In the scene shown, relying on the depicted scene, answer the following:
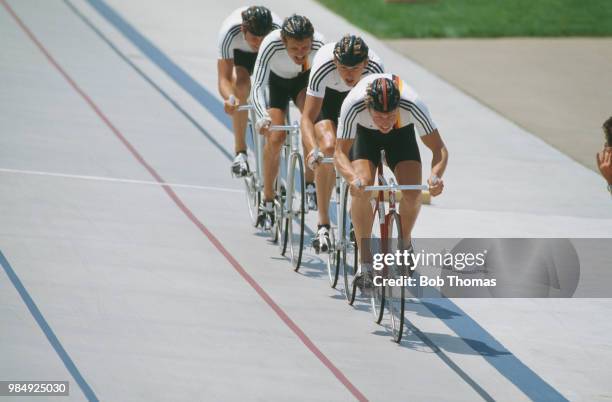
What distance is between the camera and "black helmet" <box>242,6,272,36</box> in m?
9.07

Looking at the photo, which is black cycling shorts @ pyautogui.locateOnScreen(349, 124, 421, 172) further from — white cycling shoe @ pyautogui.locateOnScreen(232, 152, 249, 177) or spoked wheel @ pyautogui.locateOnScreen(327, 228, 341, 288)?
white cycling shoe @ pyautogui.locateOnScreen(232, 152, 249, 177)

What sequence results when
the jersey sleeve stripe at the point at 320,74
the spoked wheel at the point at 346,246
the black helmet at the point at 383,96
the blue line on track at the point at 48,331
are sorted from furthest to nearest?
the jersey sleeve stripe at the point at 320,74 → the spoked wheel at the point at 346,246 → the black helmet at the point at 383,96 → the blue line on track at the point at 48,331

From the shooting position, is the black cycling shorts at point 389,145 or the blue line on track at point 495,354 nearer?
the blue line on track at point 495,354

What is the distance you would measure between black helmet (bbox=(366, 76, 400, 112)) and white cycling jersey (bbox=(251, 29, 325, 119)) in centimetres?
164

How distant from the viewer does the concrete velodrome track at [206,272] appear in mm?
6664

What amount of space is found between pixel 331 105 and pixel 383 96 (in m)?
1.55

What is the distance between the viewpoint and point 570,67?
1569 centimetres

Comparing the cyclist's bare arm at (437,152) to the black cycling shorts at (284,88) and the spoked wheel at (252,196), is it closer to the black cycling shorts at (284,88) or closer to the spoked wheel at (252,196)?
the black cycling shorts at (284,88)

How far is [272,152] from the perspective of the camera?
28.9 feet

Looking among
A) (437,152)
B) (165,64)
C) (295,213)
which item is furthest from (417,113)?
(165,64)

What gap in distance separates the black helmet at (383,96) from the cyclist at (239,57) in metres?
2.31

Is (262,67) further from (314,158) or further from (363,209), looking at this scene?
(363,209)

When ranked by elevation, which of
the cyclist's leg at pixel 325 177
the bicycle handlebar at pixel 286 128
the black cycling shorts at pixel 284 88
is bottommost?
the cyclist's leg at pixel 325 177

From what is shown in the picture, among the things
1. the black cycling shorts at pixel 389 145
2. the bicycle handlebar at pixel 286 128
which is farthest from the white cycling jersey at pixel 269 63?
the black cycling shorts at pixel 389 145
